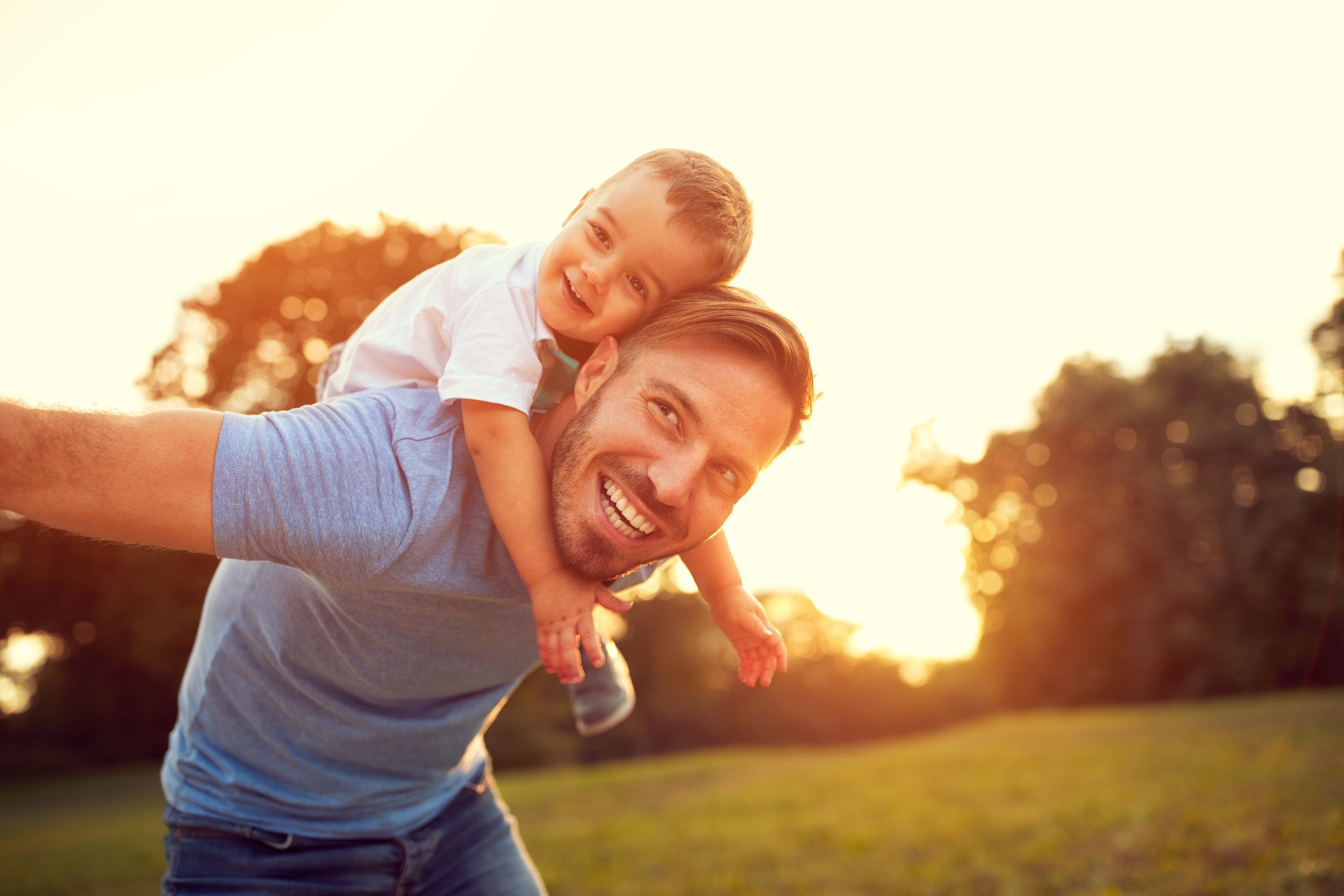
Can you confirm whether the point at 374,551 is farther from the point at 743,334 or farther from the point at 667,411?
the point at 743,334

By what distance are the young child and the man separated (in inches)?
4.8

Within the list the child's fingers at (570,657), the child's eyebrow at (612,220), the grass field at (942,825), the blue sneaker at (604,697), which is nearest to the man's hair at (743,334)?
the child's eyebrow at (612,220)

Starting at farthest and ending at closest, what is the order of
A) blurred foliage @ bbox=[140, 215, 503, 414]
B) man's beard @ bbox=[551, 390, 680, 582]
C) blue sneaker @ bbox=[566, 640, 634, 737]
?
blurred foliage @ bbox=[140, 215, 503, 414] → blue sneaker @ bbox=[566, 640, 634, 737] → man's beard @ bbox=[551, 390, 680, 582]

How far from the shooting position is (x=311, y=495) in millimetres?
1711

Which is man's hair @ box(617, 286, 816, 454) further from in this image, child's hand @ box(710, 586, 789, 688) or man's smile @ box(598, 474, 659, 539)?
child's hand @ box(710, 586, 789, 688)

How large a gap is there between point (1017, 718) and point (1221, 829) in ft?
53.4

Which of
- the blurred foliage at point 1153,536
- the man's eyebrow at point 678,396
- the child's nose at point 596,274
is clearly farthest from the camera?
the blurred foliage at point 1153,536

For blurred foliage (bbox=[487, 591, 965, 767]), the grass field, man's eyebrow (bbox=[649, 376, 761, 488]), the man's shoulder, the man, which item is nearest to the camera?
the man

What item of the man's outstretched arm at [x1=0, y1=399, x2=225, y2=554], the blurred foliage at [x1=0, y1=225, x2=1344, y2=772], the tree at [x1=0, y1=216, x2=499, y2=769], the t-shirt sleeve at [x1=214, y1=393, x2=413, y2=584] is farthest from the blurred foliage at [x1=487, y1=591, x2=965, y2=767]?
the man's outstretched arm at [x1=0, y1=399, x2=225, y2=554]

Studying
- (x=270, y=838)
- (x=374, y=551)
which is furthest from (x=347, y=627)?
(x=270, y=838)

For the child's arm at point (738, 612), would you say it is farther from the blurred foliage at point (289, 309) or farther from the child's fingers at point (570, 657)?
the blurred foliage at point (289, 309)

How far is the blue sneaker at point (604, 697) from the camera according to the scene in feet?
9.87

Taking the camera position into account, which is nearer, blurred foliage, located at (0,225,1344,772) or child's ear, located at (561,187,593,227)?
child's ear, located at (561,187,593,227)

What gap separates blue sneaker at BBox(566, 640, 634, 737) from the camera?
3008 mm
